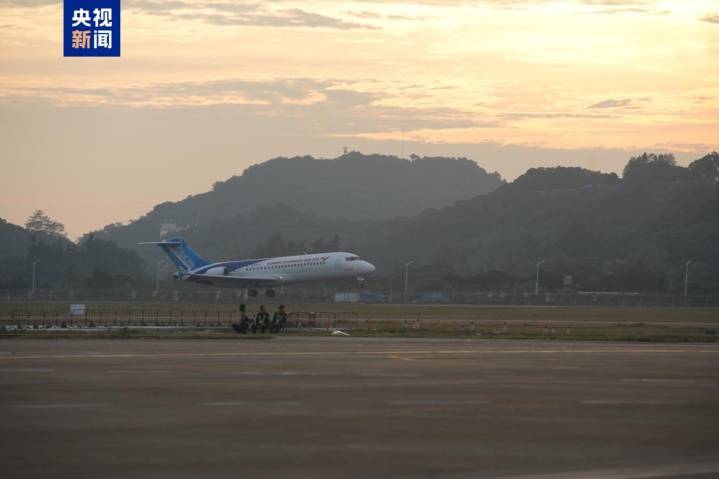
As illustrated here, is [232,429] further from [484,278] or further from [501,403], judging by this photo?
[484,278]

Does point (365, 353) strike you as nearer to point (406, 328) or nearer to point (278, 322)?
point (278, 322)

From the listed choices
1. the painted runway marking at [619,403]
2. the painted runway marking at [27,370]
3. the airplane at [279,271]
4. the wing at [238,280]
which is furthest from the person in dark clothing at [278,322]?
the wing at [238,280]

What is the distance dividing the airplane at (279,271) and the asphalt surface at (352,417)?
84208mm

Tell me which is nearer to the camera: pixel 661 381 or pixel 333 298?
pixel 661 381

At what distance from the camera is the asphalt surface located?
16.3 metres

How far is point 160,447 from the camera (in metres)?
17.5

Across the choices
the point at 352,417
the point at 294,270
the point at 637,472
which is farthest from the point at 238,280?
the point at 637,472

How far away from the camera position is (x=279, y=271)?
12369cm

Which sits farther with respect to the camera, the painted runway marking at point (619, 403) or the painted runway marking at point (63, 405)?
the painted runway marking at point (619, 403)

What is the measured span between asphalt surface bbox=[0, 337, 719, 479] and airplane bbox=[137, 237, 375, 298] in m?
84.2

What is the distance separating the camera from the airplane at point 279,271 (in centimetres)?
12150

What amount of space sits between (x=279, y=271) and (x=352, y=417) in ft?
337

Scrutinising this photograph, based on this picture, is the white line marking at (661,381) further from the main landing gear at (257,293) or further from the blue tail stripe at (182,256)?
the blue tail stripe at (182,256)

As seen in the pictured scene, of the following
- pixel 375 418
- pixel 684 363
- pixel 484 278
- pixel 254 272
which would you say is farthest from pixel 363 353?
pixel 484 278
